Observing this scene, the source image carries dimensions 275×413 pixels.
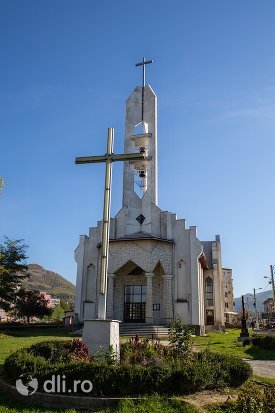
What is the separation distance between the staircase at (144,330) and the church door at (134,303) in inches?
143

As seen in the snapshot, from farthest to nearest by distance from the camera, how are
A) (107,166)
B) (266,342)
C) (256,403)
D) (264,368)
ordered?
(266,342) → (107,166) → (264,368) → (256,403)

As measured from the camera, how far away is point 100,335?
934 centimetres

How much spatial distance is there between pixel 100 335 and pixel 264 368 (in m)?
5.70

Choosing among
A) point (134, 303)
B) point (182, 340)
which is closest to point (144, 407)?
point (182, 340)

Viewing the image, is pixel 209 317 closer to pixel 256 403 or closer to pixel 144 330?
pixel 144 330

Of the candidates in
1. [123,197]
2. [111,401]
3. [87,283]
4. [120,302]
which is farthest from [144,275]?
[111,401]

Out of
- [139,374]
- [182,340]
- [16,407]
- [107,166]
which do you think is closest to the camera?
[16,407]

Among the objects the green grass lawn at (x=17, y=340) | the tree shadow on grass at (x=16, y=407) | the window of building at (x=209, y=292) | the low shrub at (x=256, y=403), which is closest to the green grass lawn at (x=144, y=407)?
the tree shadow on grass at (x=16, y=407)

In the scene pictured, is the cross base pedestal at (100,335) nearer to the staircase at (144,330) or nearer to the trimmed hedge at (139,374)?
the trimmed hedge at (139,374)

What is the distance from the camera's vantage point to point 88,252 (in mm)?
29844

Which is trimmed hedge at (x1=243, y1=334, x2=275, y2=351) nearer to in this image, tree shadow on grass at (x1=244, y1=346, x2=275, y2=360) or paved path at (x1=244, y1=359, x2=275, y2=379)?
tree shadow on grass at (x1=244, y1=346, x2=275, y2=360)

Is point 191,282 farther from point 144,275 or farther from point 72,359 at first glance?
point 72,359

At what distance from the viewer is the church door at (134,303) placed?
28594 mm

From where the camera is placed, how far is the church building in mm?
26812
